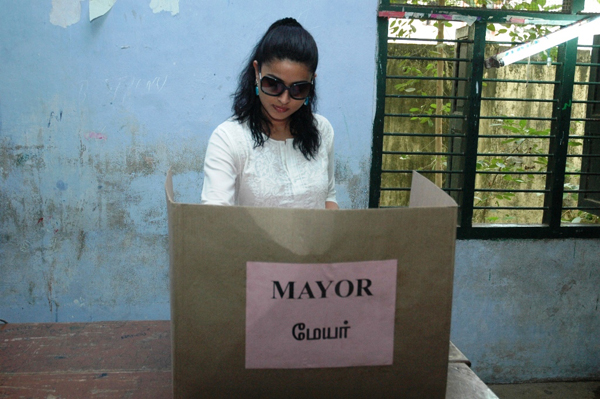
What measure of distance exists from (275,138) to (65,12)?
1.73 m

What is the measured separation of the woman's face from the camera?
4.87 ft

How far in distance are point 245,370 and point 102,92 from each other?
2341 mm

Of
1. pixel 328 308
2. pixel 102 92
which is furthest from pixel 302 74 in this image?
pixel 102 92

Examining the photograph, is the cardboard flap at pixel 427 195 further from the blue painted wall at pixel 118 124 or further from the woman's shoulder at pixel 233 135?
the blue painted wall at pixel 118 124

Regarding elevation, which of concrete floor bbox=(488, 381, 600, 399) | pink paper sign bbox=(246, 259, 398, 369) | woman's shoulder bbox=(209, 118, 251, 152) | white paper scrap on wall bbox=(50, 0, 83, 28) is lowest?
concrete floor bbox=(488, 381, 600, 399)

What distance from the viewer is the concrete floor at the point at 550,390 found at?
129 inches

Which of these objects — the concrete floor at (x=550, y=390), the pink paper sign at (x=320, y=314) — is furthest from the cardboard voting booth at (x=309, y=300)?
the concrete floor at (x=550, y=390)

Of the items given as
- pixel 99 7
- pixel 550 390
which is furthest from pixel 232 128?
pixel 550 390

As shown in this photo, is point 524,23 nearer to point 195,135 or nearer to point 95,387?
point 195,135

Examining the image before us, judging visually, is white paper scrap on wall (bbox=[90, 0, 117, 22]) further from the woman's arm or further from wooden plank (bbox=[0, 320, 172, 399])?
wooden plank (bbox=[0, 320, 172, 399])

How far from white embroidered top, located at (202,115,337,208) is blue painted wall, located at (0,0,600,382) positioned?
1351 millimetres

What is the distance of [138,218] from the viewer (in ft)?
9.73

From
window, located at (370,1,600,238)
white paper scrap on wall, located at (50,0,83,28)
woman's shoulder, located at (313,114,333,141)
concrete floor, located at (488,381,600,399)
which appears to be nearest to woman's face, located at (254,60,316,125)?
woman's shoulder, located at (313,114,333,141)

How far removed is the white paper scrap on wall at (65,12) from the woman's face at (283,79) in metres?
1.68
